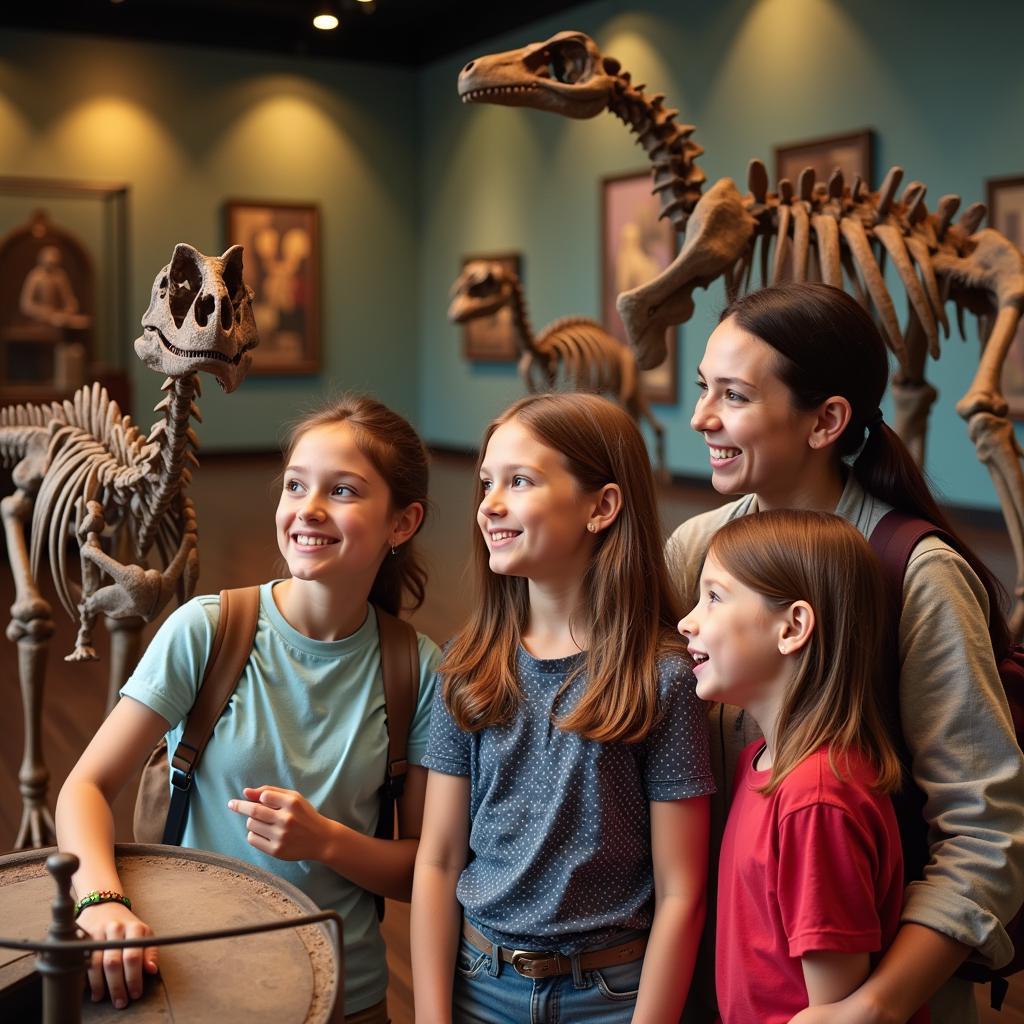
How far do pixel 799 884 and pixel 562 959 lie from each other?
41 cm

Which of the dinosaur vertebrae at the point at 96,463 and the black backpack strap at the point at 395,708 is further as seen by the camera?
the dinosaur vertebrae at the point at 96,463

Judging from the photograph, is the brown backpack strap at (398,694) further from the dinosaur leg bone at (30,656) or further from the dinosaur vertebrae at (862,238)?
the dinosaur vertebrae at (862,238)

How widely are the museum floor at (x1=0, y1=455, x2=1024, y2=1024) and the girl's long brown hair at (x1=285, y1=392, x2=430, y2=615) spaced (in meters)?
0.14

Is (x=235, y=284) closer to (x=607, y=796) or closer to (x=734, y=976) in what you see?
(x=607, y=796)

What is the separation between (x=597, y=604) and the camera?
1978 millimetres

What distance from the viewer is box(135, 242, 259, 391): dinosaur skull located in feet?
7.18

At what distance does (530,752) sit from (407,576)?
20.8 inches

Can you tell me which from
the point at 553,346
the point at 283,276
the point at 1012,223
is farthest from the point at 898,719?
the point at 283,276

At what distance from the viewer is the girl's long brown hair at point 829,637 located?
1.73 meters

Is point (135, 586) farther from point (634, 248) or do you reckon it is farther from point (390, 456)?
point (634, 248)

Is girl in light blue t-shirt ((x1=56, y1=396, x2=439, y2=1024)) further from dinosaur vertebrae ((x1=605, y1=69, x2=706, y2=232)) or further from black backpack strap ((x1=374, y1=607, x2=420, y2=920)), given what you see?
dinosaur vertebrae ((x1=605, y1=69, x2=706, y2=232))

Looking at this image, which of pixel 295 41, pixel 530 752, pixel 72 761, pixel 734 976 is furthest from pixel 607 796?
pixel 295 41

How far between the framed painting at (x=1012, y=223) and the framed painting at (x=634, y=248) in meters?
3.38

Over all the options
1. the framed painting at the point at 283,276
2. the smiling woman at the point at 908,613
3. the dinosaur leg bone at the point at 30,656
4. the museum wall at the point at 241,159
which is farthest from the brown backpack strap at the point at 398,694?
the framed painting at the point at 283,276
